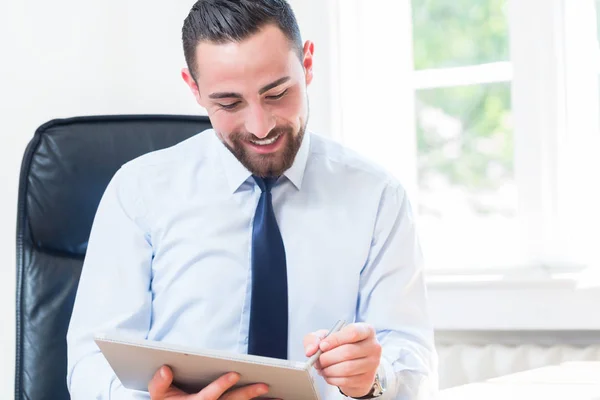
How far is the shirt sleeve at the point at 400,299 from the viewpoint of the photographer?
131 cm

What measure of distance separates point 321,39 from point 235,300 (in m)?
0.89

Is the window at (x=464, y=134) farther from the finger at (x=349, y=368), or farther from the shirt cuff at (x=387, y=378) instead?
the finger at (x=349, y=368)

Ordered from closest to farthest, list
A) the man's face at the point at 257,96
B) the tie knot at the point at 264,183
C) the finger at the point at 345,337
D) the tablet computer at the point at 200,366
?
the tablet computer at the point at 200,366
the finger at the point at 345,337
the man's face at the point at 257,96
the tie knot at the point at 264,183

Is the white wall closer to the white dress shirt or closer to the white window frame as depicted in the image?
the white window frame

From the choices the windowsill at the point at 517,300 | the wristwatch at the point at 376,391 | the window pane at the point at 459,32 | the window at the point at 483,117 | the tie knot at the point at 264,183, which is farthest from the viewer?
the window pane at the point at 459,32

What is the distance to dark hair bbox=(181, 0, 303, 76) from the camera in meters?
1.30

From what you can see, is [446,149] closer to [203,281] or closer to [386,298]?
[386,298]

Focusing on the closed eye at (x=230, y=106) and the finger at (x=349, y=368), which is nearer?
the finger at (x=349, y=368)

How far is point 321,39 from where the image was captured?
2.02 m

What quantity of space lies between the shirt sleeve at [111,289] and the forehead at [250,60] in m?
0.26

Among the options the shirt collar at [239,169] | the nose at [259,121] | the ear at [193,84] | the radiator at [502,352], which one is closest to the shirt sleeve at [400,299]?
the shirt collar at [239,169]

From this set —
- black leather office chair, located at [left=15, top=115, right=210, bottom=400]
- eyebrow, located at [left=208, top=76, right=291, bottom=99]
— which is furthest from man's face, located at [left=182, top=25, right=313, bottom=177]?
black leather office chair, located at [left=15, top=115, right=210, bottom=400]

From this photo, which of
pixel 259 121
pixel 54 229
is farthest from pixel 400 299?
pixel 54 229

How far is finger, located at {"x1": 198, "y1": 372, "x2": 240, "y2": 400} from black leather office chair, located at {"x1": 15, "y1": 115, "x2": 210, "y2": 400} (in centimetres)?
46
